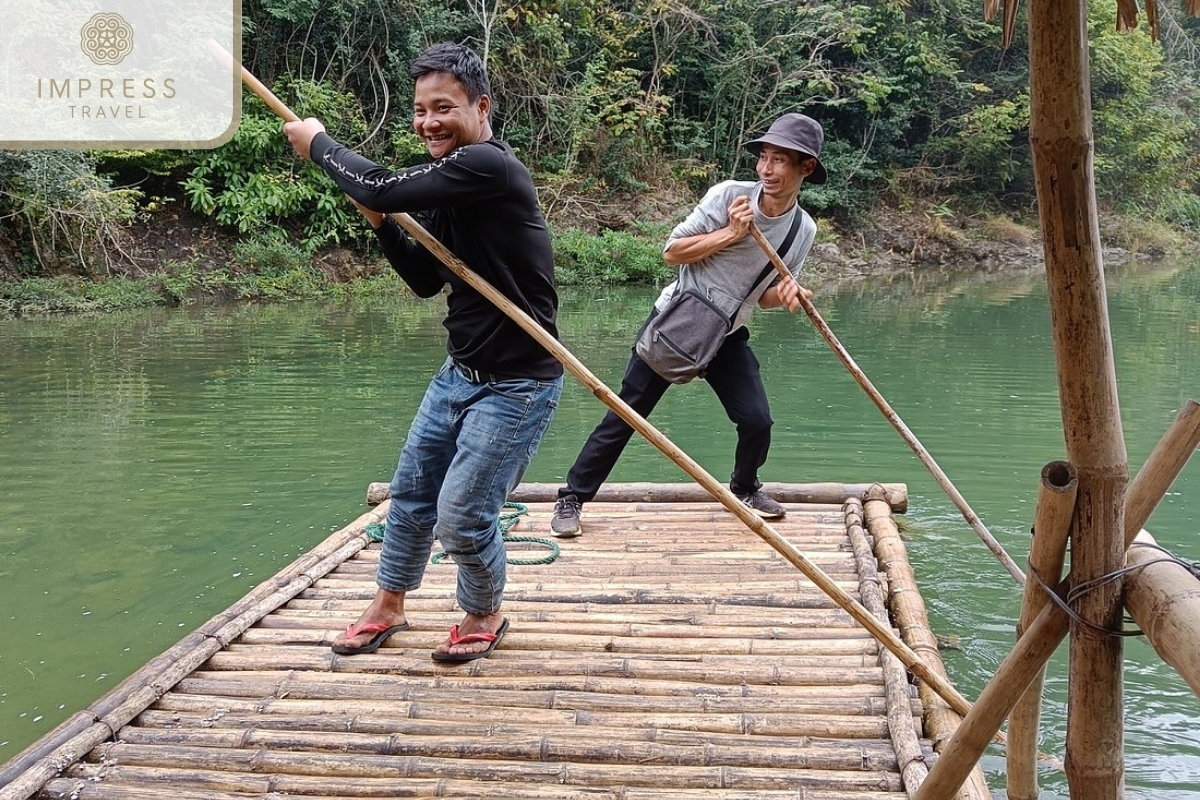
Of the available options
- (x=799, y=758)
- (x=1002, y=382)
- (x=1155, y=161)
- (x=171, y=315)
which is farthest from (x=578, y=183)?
(x=799, y=758)

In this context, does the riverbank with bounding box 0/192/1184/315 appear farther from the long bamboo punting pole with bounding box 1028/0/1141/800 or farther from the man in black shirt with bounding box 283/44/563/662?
the long bamboo punting pole with bounding box 1028/0/1141/800

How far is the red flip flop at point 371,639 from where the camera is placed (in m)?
2.73

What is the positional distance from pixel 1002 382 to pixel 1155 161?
19622 mm

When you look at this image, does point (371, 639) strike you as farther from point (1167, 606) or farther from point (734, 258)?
point (1167, 606)

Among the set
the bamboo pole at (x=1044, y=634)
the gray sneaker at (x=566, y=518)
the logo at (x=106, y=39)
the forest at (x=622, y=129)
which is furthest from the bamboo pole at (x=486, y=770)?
the logo at (x=106, y=39)

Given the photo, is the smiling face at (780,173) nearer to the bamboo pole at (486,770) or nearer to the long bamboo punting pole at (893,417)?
the long bamboo punting pole at (893,417)

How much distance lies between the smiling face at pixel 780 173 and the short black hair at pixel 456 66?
1260 mm

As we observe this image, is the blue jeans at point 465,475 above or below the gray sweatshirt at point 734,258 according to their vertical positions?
below

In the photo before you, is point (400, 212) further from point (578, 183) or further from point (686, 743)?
point (578, 183)

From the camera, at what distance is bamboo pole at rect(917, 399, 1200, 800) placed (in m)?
1.53

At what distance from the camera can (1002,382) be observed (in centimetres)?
884

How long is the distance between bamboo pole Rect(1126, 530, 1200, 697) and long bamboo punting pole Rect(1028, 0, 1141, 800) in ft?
0.14

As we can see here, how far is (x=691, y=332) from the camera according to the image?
3572 mm

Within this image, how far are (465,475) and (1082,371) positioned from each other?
4.80 feet
